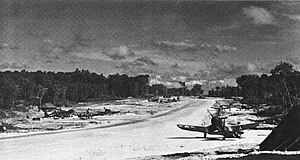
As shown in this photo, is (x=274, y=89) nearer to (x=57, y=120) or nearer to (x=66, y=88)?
(x=57, y=120)

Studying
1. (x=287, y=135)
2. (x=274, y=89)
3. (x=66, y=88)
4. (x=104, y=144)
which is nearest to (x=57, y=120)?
(x=104, y=144)

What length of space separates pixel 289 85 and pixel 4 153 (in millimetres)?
50960

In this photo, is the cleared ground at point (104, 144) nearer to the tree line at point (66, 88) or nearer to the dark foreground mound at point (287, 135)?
the dark foreground mound at point (287, 135)

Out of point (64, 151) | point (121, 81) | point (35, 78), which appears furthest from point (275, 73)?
point (121, 81)

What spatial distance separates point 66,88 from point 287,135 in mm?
83025

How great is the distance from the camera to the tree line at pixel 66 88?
81.2 metres

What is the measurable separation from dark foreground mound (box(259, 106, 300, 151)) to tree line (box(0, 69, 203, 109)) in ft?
192

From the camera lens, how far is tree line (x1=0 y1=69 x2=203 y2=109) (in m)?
81.2

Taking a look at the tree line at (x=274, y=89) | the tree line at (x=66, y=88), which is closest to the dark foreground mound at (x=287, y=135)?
the tree line at (x=274, y=89)

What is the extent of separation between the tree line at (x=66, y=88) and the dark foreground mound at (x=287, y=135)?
58481 mm

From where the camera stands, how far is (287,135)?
23.6 metres

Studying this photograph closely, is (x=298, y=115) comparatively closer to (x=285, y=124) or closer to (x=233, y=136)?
(x=285, y=124)

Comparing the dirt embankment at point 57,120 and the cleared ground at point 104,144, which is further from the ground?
the dirt embankment at point 57,120

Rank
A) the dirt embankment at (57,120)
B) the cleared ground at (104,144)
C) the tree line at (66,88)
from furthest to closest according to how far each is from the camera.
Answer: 1. the tree line at (66,88)
2. the dirt embankment at (57,120)
3. the cleared ground at (104,144)
